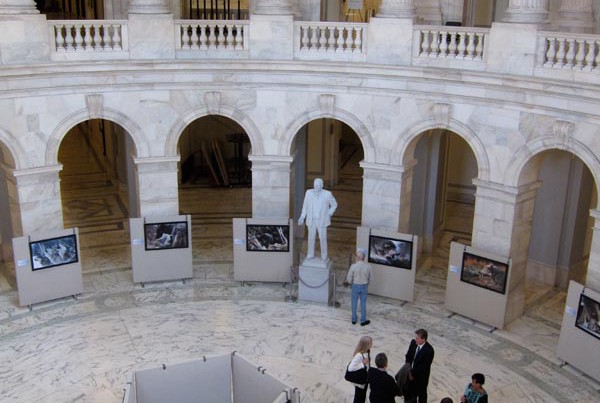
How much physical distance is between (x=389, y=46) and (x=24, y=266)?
7974 mm

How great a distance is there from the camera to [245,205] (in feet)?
71.1

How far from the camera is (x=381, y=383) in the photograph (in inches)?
393

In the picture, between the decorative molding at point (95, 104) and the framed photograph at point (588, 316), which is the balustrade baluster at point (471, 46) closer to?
the framed photograph at point (588, 316)

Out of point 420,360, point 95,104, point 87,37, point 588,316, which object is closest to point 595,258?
point 588,316

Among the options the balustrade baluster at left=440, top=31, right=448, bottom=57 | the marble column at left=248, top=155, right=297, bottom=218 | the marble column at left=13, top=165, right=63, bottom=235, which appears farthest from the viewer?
the marble column at left=248, top=155, right=297, bottom=218

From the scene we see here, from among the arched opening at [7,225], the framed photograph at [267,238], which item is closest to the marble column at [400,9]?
the framed photograph at [267,238]

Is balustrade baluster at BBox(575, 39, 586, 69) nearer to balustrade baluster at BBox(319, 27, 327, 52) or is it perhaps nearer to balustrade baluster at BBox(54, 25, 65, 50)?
balustrade baluster at BBox(319, 27, 327, 52)

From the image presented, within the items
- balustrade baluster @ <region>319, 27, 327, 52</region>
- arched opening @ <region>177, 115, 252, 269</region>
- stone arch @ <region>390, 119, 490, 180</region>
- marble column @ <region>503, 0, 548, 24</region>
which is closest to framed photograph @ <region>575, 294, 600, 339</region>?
stone arch @ <region>390, 119, 490, 180</region>

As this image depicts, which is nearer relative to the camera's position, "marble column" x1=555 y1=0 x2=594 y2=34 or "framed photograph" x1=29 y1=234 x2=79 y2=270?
"marble column" x1=555 y1=0 x2=594 y2=34

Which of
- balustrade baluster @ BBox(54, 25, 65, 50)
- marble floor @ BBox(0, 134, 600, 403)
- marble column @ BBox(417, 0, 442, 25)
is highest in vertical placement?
marble column @ BBox(417, 0, 442, 25)

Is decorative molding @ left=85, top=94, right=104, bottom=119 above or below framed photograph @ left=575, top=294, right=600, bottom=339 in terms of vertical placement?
above

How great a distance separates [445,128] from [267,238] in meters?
4.13

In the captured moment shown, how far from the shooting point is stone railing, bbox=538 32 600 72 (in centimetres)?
1255

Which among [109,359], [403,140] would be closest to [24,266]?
[109,359]
